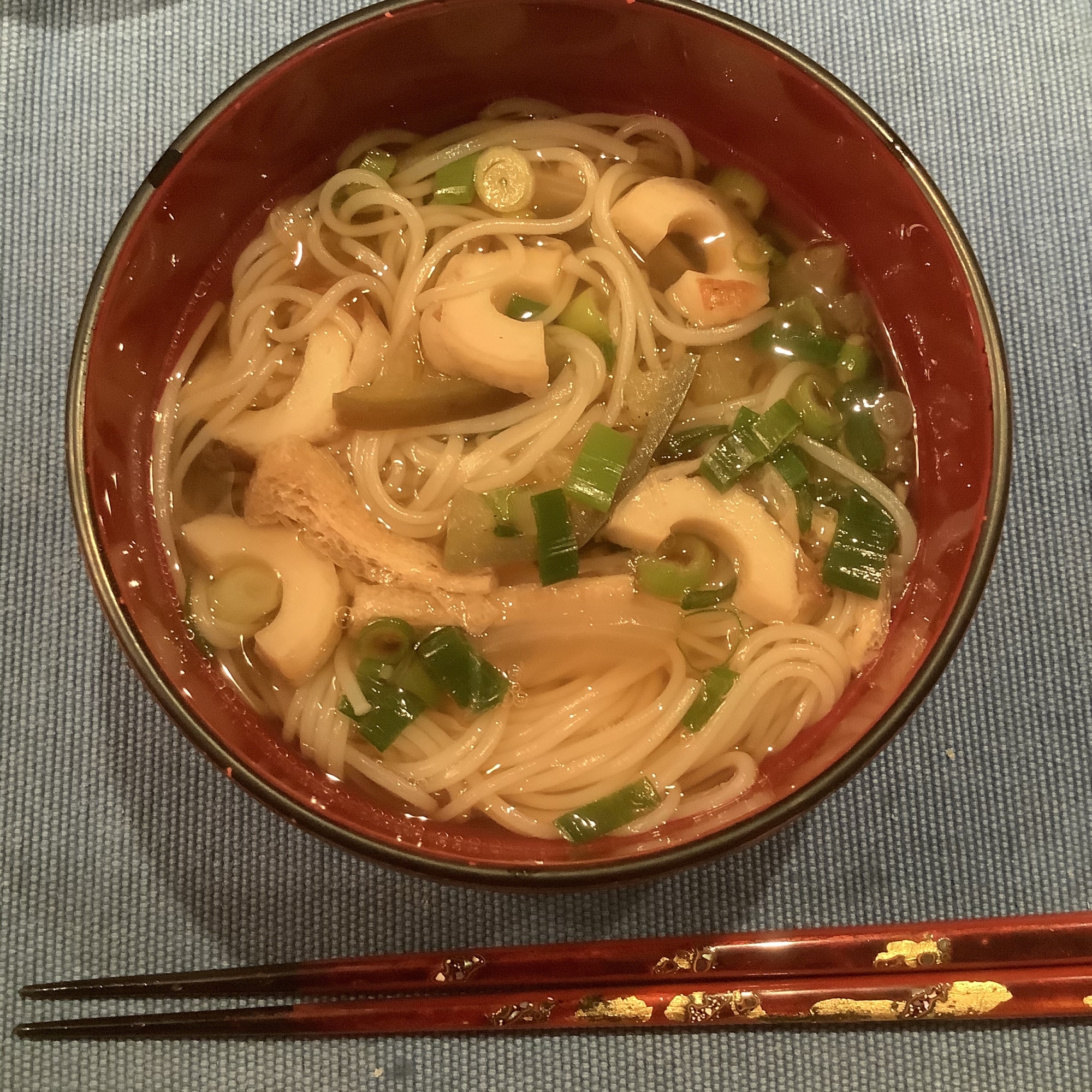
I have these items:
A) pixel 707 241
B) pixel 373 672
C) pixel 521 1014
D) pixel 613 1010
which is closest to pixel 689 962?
pixel 613 1010

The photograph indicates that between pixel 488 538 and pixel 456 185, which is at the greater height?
pixel 456 185

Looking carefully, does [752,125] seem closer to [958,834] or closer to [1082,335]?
[1082,335]

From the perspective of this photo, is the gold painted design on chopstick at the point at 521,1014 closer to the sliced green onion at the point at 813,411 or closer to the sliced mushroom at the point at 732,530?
the sliced mushroom at the point at 732,530

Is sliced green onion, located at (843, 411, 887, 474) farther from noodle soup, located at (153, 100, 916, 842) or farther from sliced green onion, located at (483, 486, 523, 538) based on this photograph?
sliced green onion, located at (483, 486, 523, 538)

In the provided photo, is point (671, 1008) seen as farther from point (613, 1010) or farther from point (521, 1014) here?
point (521, 1014)

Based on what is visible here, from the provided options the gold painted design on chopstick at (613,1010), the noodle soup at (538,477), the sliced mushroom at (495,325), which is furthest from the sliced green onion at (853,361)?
the gold painted design on chopstick at (613,1010)

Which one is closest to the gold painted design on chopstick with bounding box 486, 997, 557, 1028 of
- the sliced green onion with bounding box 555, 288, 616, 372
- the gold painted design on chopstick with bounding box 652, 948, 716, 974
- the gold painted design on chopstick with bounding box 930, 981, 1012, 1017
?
the gold painted design on chopstick with bounding box 652, 948, 716, 974

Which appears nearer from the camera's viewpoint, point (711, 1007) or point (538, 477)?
point (711, 1007)
